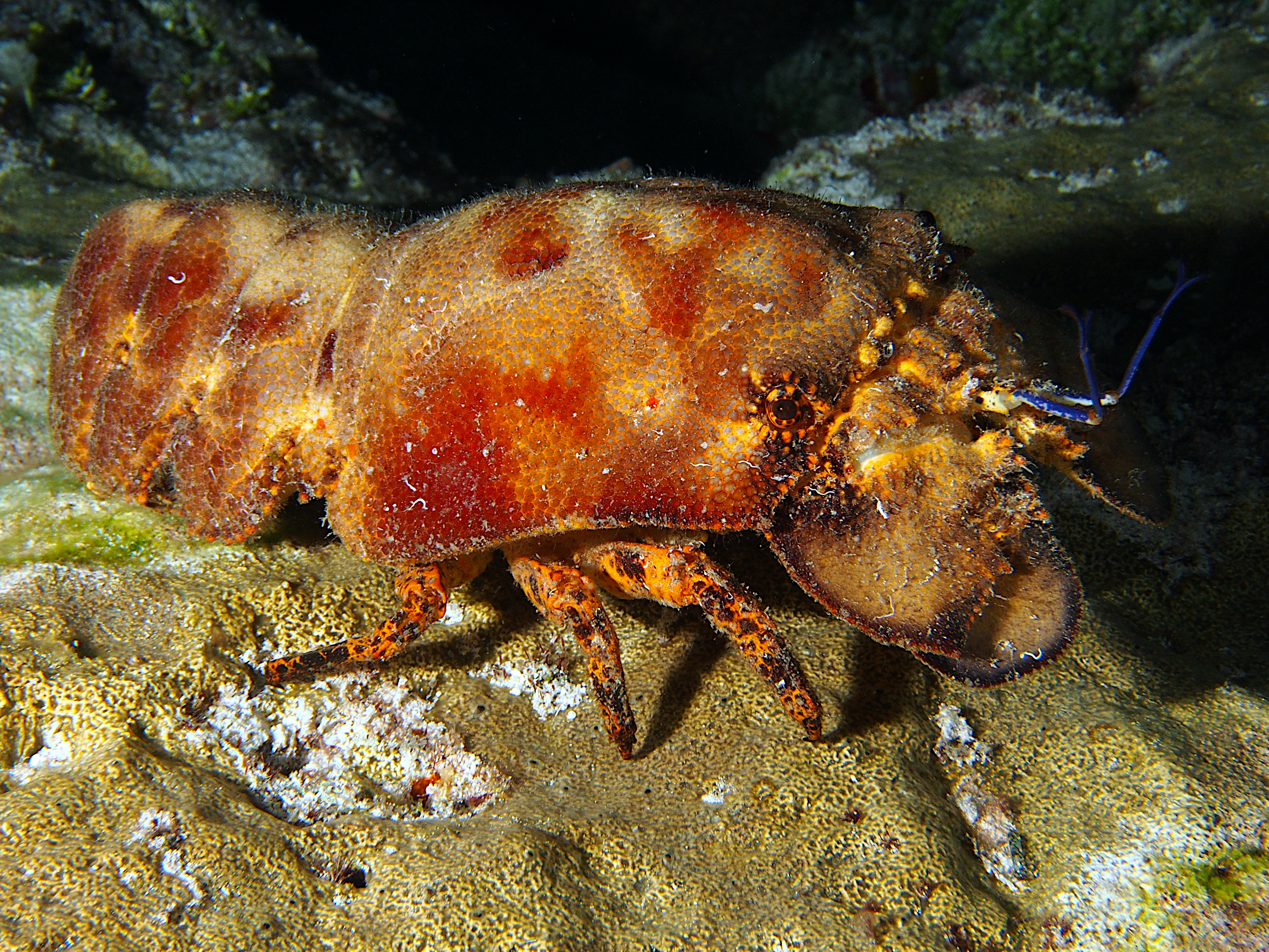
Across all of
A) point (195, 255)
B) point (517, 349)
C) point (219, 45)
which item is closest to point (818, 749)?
point (517, 349)

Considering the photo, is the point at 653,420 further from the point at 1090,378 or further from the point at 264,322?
the point at 264,322

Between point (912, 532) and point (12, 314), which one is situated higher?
point (912, 532)

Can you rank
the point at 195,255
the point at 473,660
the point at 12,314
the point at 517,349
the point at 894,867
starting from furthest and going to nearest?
the point at 12,314, the point at 195,255, the point at 473,660, the point at 517,349, the point at 894,867

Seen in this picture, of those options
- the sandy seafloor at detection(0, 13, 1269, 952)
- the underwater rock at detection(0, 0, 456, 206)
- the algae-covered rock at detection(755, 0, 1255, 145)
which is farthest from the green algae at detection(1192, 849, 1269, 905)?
the underwater rock at detection(0, 0, 456, 206)

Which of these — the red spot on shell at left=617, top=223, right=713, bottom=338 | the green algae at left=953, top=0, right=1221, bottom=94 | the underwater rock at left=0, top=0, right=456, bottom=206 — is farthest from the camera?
the green algae at left=953, top=0, right=1221, bottom=94

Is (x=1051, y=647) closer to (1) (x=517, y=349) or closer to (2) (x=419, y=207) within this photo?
(1) (x=517, y=349)

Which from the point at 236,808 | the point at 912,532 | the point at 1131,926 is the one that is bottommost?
the point at 236,808

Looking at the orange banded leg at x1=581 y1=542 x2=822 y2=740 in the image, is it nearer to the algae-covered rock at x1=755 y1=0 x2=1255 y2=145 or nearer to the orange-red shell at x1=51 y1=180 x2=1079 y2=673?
the orange-red shell at x1=51 y1=180 x2=1079 y2=673

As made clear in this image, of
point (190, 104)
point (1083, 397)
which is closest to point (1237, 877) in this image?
point (1083, 397)
